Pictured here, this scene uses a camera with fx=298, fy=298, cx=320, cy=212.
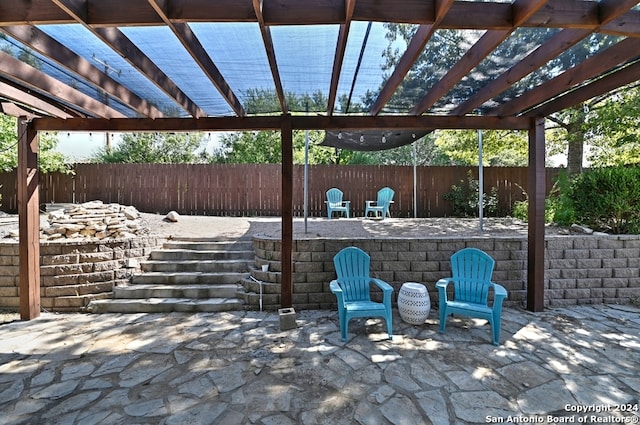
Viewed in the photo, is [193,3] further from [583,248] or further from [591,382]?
[583,248]

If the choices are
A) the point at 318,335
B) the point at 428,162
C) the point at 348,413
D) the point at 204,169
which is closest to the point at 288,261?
the point at 318,335

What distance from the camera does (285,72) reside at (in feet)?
8.52

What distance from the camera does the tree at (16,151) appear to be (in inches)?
228

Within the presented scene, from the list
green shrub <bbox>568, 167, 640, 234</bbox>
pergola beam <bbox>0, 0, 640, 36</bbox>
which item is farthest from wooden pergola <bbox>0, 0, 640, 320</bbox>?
green shrub <bbox>568, 167, 640, 234</bbox>

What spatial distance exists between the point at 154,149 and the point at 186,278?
11.1 m

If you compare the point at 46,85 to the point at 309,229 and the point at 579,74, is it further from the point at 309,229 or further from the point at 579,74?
the point at 579,74

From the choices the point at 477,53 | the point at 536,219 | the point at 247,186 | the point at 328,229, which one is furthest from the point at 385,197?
the point at 477,53

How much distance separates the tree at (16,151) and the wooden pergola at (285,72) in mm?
3810

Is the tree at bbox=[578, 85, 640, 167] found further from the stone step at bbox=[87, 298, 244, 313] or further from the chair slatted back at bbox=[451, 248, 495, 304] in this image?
the stone step at bbox=[87, 298, 244, 313]

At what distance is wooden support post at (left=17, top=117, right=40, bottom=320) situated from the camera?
128 inches

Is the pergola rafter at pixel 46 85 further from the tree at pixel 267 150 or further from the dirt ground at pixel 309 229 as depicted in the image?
the tree at pixel 267 150

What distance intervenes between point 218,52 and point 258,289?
257 centimetres

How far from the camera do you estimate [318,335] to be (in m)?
2.94

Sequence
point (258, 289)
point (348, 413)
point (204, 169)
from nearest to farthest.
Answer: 1. point (348, 413)
2. point (258, 289)
3. point (204, 169)
